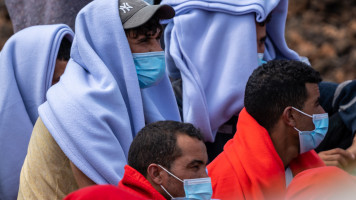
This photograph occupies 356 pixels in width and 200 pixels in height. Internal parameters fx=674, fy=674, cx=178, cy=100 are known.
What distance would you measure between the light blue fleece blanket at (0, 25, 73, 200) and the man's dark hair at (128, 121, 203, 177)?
1123 mm

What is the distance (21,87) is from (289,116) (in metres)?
1.60

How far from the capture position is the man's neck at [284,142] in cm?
345

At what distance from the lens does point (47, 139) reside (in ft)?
10.8

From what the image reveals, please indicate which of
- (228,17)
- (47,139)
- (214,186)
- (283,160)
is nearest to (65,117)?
(47,139)

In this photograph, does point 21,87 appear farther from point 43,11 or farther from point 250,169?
point 250,169

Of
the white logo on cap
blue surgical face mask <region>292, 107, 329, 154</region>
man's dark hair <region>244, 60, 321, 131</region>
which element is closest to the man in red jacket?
man's dark hair <region>244, 60, 321, 131</region>

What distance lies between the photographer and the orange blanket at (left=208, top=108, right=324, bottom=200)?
3295mm

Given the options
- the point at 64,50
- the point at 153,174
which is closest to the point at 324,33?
the point at 64,50

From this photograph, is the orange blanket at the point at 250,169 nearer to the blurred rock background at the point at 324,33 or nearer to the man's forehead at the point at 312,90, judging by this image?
the man's forehead at the point at 312,90

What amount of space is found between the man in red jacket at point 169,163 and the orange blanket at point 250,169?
16.3 inches

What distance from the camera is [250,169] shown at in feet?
10.9

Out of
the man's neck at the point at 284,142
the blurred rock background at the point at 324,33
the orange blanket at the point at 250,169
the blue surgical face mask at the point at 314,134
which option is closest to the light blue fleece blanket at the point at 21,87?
the orange blanket at the point at 250,169

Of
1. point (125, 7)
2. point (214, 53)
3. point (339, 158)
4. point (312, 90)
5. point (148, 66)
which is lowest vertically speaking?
point (339, 158)

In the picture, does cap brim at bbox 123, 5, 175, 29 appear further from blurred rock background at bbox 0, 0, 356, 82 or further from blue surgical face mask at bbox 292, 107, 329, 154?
blurred rock background at bbox 0, 0, 356, 82
